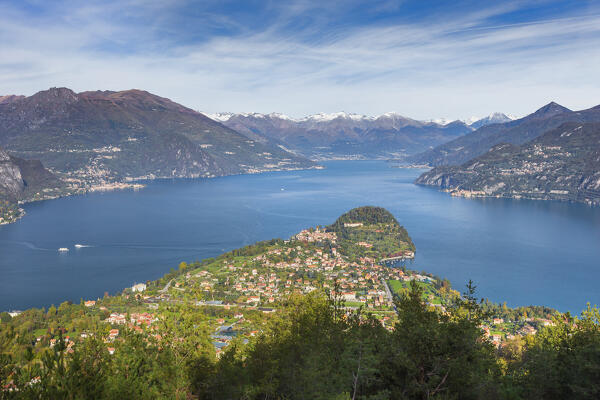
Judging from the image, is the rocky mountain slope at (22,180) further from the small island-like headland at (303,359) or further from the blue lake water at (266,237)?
the small island-like headland at (303,359)

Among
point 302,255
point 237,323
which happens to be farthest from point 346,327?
point 302,255

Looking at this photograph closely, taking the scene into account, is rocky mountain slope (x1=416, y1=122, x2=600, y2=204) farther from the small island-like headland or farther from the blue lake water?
the small island-like headland

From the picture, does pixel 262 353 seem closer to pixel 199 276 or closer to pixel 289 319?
pixel 289 319

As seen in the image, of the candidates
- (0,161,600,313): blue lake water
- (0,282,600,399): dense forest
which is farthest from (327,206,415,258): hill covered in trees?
(0,282,600,399): dense forest

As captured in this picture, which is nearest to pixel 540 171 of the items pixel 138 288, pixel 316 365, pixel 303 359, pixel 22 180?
pixel 138 288

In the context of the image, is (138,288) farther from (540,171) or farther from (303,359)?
(540,171)

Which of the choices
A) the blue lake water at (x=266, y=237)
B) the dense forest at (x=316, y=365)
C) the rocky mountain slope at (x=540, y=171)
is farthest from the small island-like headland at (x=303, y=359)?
the rocky mountain slope at (x=540, y=171)
